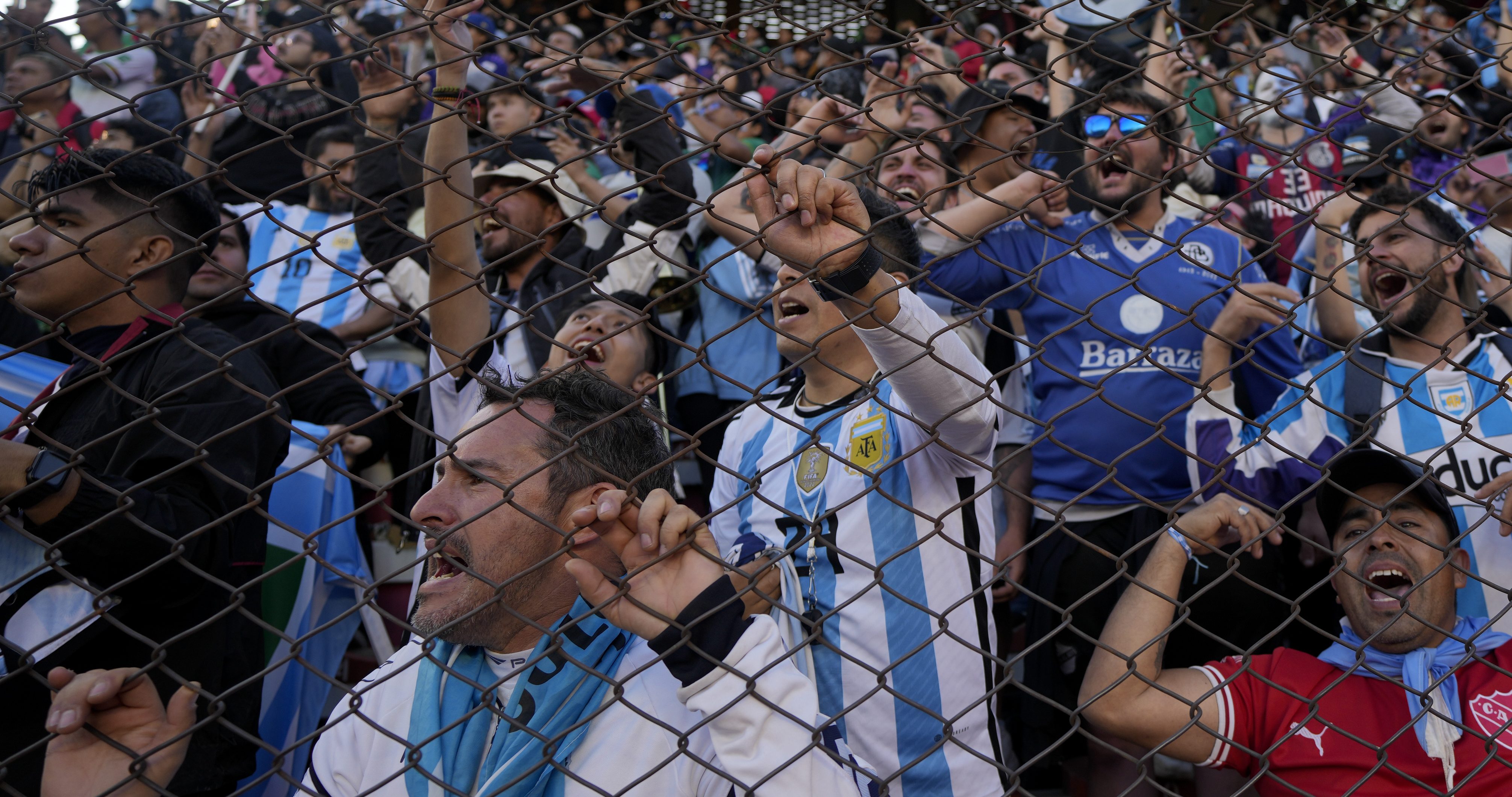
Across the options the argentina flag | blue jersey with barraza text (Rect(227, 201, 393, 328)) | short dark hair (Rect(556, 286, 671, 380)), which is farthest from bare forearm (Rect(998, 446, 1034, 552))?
blue jersey with barraza text (Rect(227, 201, 393, 328))

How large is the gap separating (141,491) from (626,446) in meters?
0.94

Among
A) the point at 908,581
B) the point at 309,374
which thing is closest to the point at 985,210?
the point at 908,581

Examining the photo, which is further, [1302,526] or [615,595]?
[1302,526]

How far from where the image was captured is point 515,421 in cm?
212

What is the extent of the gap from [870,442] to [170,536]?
1.39m

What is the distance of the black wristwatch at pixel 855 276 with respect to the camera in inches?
69.7

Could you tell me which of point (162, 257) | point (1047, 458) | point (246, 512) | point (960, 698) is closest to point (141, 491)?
point (246, 512)

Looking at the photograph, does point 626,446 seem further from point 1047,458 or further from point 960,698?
point 1047,458

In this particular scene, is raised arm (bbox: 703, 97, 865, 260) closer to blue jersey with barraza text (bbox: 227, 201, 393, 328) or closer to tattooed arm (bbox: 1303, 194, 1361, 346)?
blue jersey with barraza text (bbox: 227, 201, 393, 328)

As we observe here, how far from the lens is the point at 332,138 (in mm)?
5008

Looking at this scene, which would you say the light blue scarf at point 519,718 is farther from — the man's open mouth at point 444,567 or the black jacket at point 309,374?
Answer: the black jacket at point 309,374

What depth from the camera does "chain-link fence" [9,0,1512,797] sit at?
1.61m

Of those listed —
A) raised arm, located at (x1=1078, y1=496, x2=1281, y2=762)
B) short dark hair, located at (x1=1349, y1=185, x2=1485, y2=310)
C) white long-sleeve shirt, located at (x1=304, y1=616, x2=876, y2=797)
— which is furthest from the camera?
short dark hair, located at (x1=1349, y1=185, x2=1485, y2=310)

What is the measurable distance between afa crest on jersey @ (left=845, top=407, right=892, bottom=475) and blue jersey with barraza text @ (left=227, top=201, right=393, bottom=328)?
2.27 m
